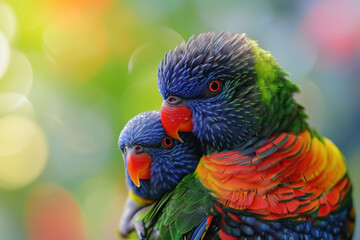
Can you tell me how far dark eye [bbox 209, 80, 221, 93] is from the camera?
3.45 ft

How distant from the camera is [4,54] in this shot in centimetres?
257

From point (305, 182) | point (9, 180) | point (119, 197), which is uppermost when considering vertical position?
point (305, 182)

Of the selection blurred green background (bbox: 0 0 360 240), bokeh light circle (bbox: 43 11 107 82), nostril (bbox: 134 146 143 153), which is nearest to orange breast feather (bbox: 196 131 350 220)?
nostril (bbox: 134 146 143 153)

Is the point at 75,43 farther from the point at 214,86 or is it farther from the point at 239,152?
the point at 239,152

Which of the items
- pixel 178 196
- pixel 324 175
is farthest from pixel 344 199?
pixel 178 196

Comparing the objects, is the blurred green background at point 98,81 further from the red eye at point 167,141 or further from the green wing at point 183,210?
the green wing at point 183,210

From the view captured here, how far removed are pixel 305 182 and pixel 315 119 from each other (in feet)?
4.83

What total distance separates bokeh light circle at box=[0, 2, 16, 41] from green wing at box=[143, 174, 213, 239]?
6.72 feet

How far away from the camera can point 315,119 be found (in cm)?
238

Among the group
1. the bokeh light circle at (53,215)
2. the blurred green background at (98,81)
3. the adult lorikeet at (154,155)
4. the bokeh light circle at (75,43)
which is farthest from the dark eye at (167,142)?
the bokeh light circle at (53,215)

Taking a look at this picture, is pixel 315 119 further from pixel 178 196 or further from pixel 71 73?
pixel 71 73

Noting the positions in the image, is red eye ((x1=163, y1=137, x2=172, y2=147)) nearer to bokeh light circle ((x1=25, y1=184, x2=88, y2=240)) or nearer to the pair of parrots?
the pair of parrots

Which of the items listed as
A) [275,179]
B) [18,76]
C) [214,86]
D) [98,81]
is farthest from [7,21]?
[275,179]

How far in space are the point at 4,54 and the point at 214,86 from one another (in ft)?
7.09
